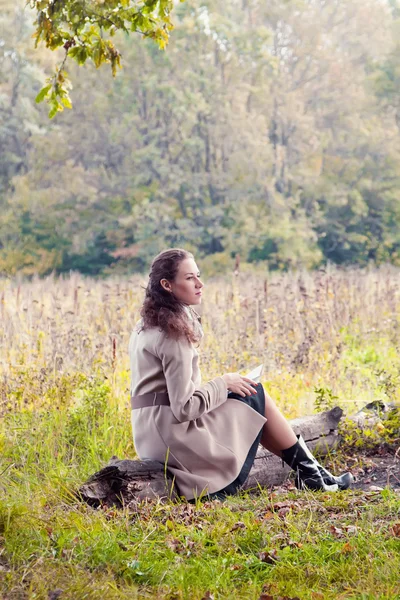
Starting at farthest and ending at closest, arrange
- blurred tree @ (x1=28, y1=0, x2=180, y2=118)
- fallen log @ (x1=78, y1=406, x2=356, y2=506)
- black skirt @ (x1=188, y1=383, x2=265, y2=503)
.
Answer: blurred tree @ (x1=28, y1=0, x2=180, y2=118)
black skirt @ (x1=188, y1=383, x2=265, y2=503)
fallen log @ (x1=78, y1=406, x2=356, y2=506)

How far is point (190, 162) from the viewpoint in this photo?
31969 millimetres

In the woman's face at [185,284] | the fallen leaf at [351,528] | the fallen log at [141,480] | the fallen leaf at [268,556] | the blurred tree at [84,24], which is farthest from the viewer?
the blurred tree at [84,24]

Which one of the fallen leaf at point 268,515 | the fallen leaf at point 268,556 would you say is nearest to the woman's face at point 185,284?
the fallen leaf at point 268,515

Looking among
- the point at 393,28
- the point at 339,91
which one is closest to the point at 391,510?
the point at 339,91

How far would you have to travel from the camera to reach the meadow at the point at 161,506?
3.48m

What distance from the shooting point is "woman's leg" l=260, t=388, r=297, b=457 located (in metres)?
5.12

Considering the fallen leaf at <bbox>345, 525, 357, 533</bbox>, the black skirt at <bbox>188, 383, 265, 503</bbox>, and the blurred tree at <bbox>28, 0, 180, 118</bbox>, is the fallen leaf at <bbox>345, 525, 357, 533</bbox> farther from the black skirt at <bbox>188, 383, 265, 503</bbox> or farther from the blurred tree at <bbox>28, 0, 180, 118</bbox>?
the blurred tree at <bbox>28, 0, 180, 118</bbox>

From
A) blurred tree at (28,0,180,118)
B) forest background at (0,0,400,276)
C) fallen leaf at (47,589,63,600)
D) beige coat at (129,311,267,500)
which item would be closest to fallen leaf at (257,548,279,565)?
fallen leaf at (47,589,63,600)

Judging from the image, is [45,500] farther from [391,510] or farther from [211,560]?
[391,510]

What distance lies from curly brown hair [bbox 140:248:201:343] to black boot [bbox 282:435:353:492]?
3.60 feet

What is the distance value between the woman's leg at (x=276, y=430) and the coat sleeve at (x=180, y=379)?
0.58 metres

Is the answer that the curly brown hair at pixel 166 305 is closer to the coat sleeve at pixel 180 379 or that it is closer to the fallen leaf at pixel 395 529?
the coat sleeve at pixel 180 379

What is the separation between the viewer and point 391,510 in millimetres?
4332

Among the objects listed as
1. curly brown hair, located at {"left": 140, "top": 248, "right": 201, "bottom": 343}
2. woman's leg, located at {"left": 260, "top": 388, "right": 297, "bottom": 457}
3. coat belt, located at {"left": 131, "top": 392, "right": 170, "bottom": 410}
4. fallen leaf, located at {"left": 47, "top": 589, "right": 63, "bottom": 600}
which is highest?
curly brown hair, located at {"left": 140, "top": 248, "right": 201, "bottom": 343}
